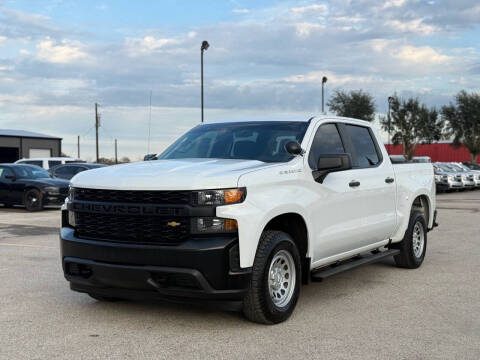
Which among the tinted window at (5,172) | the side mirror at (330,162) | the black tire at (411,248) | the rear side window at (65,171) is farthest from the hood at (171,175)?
the rear side window at (65,171)

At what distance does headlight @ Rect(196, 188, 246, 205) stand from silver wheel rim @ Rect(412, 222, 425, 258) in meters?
4.02

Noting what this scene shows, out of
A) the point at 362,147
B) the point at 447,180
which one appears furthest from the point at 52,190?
the point at 447,180

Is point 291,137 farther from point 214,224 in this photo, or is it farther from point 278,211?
point 214,224

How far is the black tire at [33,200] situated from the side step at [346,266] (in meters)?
13.3

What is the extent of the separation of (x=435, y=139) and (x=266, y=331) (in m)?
60.1

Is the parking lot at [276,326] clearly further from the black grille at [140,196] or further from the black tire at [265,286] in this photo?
the black grille at [140,196]

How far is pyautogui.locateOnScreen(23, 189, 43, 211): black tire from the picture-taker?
1850 cm

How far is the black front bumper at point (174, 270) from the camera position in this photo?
4875 mm

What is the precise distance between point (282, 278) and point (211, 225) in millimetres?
1050

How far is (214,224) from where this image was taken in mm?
4941

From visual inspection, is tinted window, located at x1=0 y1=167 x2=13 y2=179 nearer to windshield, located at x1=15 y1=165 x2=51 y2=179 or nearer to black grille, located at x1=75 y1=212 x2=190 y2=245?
windshield, located at x1=15 y1=165 x2=51 y2=179

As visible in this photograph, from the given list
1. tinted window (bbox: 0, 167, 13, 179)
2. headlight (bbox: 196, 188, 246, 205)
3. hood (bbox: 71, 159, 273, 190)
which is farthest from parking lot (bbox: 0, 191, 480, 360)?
tinted window (bbox: 0, 167, 13, 179)

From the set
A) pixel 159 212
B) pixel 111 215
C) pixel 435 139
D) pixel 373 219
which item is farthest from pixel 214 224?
pixel 435 139

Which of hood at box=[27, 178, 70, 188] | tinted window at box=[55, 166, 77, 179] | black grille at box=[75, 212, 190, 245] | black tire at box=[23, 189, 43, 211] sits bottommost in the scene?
black tire at box=[23, 189, 43, 211]
